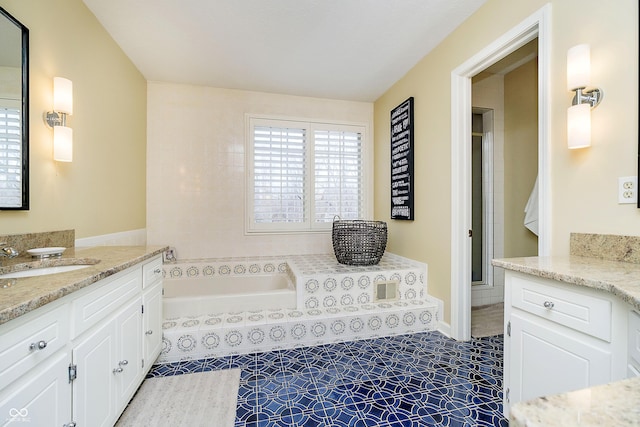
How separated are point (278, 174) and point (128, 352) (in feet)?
8.16

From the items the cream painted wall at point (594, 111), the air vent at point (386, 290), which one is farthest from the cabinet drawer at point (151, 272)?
the cream painted wall at point (594, 111)

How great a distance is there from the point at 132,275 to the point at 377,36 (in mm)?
2512

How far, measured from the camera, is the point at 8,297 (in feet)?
2.74

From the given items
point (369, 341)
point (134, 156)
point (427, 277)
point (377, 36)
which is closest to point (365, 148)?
point (377, 36)

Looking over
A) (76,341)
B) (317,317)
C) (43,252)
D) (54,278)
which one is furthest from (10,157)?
(317,317)

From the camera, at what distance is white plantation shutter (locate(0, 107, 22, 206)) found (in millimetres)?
1393

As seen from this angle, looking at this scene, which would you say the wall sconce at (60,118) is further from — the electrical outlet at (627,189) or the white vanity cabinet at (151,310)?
the electrical outlet at (627,189)

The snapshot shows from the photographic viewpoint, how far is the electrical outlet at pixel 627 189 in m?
1.27

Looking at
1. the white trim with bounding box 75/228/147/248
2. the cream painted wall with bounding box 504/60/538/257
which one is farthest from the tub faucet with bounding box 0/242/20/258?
the cream painted wall with bounding box 504/60/538/257

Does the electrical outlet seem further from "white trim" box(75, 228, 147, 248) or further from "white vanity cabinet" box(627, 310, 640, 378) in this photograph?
"white trim" box(75, 228, 147, 248)

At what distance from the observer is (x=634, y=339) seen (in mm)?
875

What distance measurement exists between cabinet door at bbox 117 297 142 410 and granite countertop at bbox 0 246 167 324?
10.6 inches

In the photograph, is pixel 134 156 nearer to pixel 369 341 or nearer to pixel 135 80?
pixel 135 80

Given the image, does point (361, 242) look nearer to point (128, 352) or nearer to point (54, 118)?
point (128, 352)
